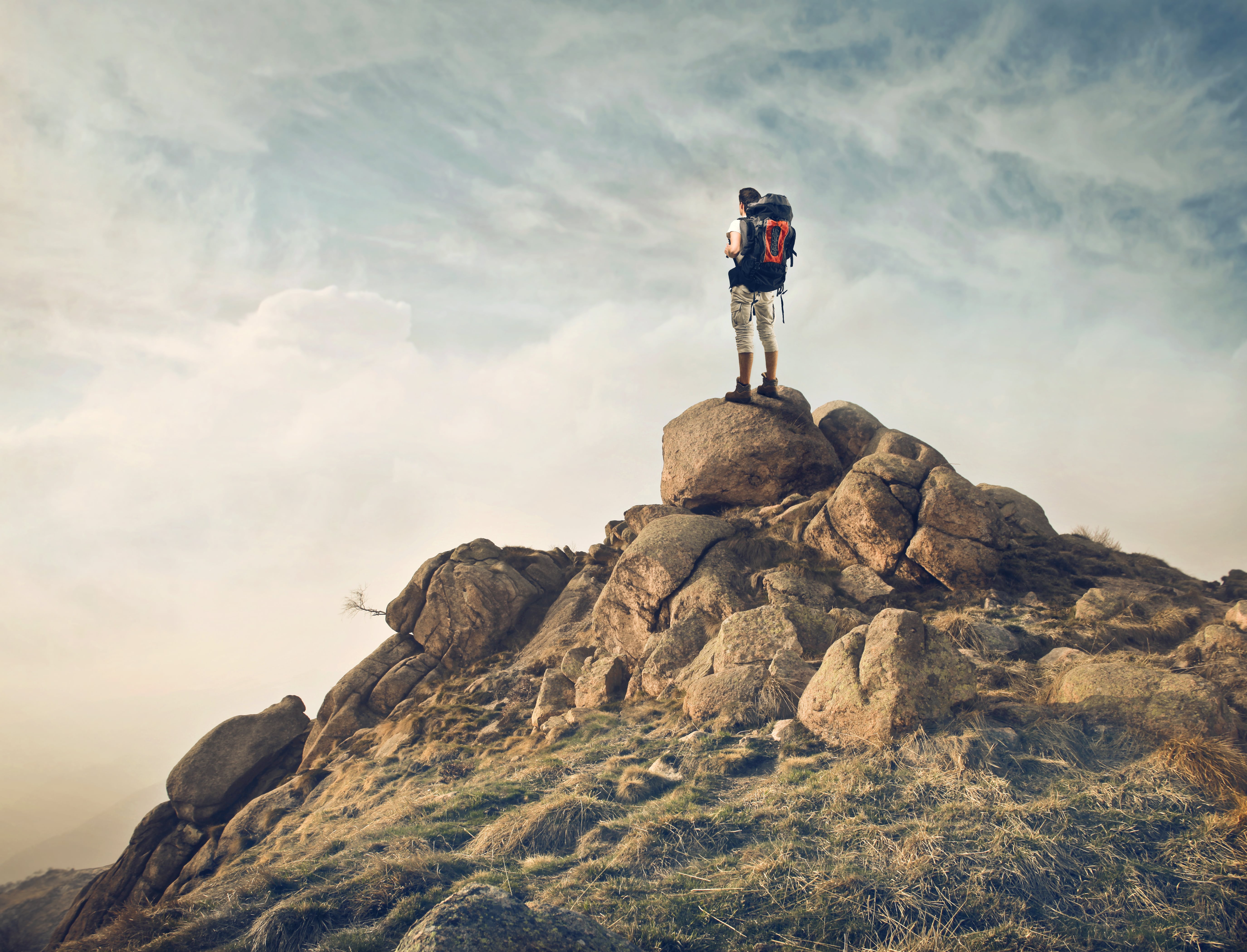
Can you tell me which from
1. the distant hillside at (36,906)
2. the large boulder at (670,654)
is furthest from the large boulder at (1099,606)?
the distant hillside at (36,906)

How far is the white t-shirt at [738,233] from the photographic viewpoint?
1511 cm

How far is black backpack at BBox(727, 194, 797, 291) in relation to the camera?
15195 mm

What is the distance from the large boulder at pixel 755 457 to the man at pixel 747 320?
0.59 m

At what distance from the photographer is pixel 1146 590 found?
13844mm

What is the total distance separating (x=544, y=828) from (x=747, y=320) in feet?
40.5

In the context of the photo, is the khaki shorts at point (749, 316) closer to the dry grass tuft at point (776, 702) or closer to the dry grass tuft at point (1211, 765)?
the dry grass tuft at point (776, 702)

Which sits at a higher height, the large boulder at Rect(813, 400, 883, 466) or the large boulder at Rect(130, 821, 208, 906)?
the large boulder at Rect(813, 400, 883, 466)

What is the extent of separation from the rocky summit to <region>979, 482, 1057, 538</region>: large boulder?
153mm

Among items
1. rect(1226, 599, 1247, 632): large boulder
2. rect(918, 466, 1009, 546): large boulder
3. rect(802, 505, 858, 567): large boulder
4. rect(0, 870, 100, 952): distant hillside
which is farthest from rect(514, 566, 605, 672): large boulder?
rect(0, 870, 100, 952): distant hillside

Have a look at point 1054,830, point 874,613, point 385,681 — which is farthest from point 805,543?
point 385,681

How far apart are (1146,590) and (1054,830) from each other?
31.0ft

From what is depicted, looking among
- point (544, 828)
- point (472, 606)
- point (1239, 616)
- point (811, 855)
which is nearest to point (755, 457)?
point (472, 606)

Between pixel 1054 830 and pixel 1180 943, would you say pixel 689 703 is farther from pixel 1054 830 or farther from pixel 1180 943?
pixel 1180 943

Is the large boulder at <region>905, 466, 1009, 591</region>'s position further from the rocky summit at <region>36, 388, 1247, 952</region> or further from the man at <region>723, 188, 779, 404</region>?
the man at <region>723, 188, 779, 404</region>
